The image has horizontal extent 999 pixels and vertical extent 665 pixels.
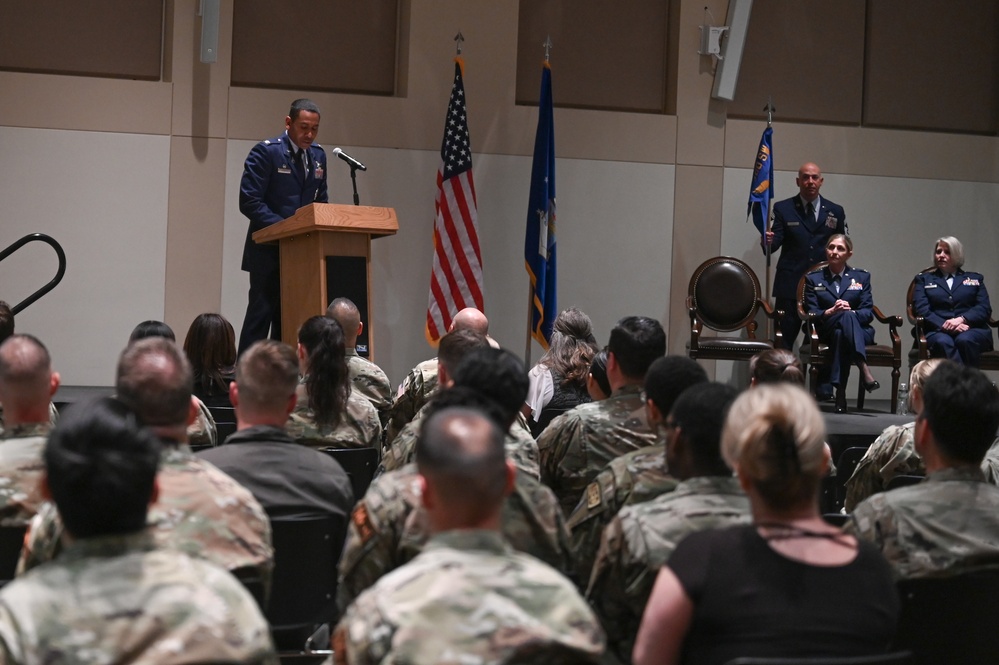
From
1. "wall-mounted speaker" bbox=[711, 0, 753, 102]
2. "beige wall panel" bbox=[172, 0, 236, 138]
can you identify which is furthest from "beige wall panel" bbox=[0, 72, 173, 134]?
"wall-mounted speaker" bbox=[711, 0, 753, 102]

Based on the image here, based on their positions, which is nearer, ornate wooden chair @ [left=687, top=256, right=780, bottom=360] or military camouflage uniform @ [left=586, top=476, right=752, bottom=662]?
military camouflage uniform @ [left=586, top=476, right=752, bottom=662]

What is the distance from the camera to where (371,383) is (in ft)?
15.5

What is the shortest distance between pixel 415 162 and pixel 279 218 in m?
2.23

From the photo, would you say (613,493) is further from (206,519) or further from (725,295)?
(725,295)

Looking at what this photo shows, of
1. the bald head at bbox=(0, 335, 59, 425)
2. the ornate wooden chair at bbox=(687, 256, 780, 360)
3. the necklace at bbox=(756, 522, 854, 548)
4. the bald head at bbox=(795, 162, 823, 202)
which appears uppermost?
the bald head at bbox=(795, 162, 823, 202)

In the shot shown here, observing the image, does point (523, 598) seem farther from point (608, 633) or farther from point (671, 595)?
point (608, 633)

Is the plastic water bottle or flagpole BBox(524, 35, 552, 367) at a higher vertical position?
flagpole BBox(524, 35, 552, 367)

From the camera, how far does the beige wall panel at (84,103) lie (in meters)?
8.12

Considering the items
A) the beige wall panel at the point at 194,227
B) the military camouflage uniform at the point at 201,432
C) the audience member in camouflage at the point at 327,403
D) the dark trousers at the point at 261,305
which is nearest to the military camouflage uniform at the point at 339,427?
the audience member in camouflage at the point at 327,403

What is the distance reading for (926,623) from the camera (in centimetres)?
232

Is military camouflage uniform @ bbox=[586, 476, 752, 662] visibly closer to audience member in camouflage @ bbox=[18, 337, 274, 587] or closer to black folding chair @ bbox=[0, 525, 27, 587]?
audience member in camouflage @ bbox=[18, 337, 274, 587]

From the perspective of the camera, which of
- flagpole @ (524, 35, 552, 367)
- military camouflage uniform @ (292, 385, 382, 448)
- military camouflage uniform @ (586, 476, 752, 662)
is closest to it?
military camouflage uniform @ (586, 476, 752, 662)

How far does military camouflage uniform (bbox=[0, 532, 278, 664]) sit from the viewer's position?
4.70 ft

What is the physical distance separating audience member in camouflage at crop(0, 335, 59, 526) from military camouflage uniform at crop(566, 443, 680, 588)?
1.20 metres
